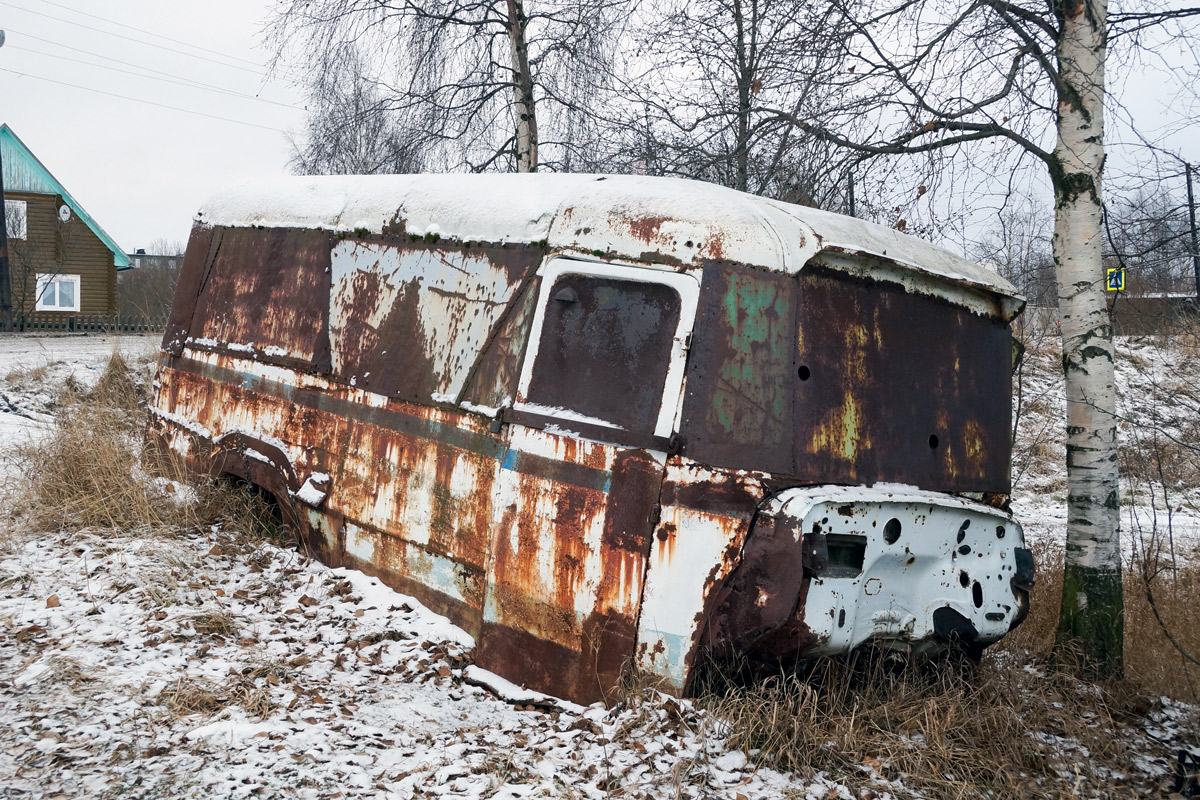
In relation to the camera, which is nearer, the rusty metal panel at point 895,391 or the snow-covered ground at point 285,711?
the snow-covered ground at point 285,711

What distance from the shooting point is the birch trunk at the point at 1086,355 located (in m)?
5.45

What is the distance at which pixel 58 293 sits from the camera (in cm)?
2886

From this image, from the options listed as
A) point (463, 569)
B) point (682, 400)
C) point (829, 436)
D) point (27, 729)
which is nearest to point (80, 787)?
point (27, 729)

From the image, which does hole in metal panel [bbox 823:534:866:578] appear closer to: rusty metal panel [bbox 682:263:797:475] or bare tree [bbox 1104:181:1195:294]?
rusty metal panel [bbox 682:263:797:475]

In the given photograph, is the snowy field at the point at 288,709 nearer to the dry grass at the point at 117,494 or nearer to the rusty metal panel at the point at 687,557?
the rusty metal panel at the point at 687,557

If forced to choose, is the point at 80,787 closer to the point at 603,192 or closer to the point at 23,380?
the point at 603,192

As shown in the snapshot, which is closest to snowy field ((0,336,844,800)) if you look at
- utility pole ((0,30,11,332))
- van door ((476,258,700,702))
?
van door ((476,258,700,702))

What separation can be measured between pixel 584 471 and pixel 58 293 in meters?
30.4

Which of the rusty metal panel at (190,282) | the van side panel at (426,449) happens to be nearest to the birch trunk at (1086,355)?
the van side panel at (426,449)

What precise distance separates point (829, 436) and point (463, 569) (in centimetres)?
192

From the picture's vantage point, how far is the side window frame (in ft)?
12.8

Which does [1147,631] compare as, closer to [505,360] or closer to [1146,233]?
[1146,233]

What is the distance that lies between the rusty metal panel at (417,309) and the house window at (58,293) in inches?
1058

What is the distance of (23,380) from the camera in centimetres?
1299
